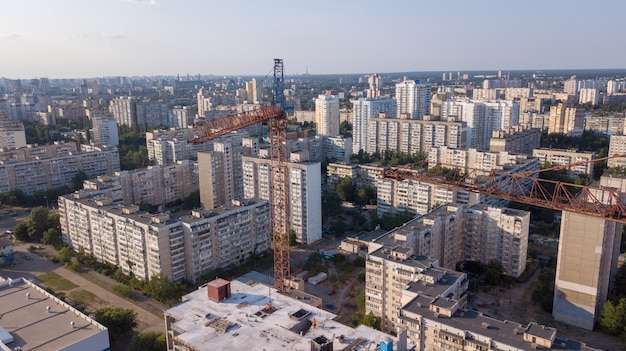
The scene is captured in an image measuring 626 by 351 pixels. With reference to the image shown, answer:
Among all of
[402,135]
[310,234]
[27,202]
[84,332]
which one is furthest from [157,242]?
[402,135]

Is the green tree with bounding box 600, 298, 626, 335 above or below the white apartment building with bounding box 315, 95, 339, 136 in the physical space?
below

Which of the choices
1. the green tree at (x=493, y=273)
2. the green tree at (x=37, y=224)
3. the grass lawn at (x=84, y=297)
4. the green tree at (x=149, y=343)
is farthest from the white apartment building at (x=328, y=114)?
the green tree at (x=149, y=343)

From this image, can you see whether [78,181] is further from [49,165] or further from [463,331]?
[463,331]

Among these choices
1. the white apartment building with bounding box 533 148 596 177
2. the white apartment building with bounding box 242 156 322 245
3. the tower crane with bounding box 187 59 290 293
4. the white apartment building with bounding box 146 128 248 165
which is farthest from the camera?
the white apartment building with bounding box 146 128 248 165

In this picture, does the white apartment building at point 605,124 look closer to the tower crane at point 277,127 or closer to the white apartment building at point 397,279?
the white apartment building at point 397,279

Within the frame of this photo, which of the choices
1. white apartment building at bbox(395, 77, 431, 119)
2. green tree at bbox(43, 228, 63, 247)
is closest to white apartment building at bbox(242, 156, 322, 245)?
green tree at bbox(43, 228, 63, 247)

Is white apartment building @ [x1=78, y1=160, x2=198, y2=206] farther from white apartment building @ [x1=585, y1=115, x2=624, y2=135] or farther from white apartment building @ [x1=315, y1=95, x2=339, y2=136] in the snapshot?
white apartment building @ [x1=585, y1=115, x2=624, y2=135]

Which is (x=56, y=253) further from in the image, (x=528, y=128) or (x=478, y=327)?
(x=528, y=128)
